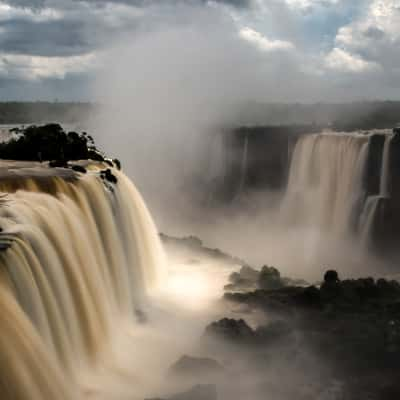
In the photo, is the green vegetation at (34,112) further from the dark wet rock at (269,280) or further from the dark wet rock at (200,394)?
the dark wet rock at (200,394)

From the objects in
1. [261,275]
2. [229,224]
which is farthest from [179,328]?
[229,224]

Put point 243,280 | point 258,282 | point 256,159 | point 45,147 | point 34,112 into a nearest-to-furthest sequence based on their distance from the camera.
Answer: point 258,282
point 243,280
point 45,147
point 256,159
point 34,112

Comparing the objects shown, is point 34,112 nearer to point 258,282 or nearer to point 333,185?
point 333,185

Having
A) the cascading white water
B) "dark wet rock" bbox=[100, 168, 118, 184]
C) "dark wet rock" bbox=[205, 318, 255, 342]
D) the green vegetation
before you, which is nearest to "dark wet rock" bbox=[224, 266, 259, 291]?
"dark wet rock" bbox=[205, 318, 255, 342]

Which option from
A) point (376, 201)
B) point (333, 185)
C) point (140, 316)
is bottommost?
point (140, 316)

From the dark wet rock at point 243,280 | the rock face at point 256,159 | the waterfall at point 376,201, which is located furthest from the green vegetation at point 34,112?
the dark wet rock at point 243,280

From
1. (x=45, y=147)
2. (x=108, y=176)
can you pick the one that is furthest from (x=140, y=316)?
(x=45, y=147)

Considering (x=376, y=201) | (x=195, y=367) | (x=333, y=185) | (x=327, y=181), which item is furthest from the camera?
(x=327, y=181)

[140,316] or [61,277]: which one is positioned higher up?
[61,277]
